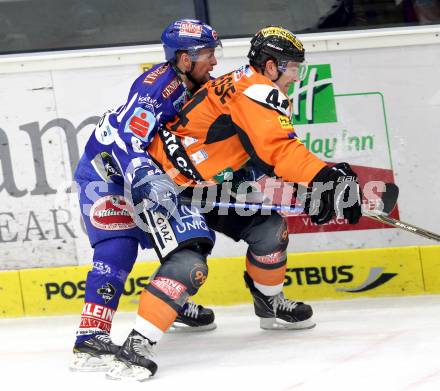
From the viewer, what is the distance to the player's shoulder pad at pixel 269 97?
3.68 meters

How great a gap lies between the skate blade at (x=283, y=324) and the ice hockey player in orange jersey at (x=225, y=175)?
0.66 feet

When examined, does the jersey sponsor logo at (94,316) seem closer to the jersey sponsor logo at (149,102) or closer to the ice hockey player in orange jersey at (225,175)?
the ice hockey player in orange jersey at (225,175)

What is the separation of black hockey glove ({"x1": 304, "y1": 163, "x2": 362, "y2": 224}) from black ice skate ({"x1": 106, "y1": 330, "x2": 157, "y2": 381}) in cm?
Answer: 75

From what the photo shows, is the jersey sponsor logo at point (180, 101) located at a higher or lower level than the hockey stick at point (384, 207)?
higher

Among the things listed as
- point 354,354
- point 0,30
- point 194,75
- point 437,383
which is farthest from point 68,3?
point 437,383

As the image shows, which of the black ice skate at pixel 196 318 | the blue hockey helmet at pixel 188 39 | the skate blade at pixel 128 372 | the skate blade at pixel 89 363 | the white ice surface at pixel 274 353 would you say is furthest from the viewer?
the black ice skate at pixel 196 318

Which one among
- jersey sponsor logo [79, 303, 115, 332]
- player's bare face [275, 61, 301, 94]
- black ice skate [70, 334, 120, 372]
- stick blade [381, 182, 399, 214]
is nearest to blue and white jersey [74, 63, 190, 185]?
player's bare face [275, 61, 301, 94]

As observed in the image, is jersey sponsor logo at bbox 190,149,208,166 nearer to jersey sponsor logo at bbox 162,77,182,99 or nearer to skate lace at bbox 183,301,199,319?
jersey sponsor logo at bbox 162,77,182,99

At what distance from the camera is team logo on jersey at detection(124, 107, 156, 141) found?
386cm

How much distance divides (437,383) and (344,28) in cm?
192

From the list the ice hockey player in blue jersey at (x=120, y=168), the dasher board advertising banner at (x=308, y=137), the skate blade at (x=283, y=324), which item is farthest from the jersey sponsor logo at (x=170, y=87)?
the skate blade at (x=283, y=324)

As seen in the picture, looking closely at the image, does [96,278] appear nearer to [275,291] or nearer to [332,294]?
[275,291]

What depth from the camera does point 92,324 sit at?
3916 millimetres

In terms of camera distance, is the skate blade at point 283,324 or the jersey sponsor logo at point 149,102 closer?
the jersey sponsor logo at point 149,102
